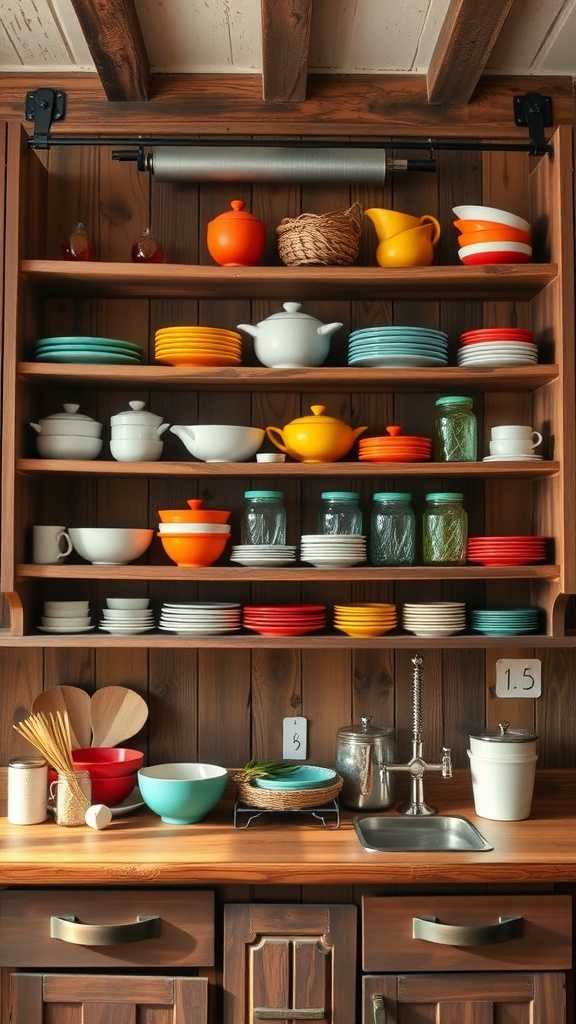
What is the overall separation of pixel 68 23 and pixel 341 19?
642 mm

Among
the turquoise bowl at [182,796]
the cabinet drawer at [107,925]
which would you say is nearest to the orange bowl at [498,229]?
the turquoise bowl at [182,796]

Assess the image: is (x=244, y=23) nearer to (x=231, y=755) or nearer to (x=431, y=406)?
(x=431, y=406)

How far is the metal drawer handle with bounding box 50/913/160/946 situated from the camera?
6.53 feet

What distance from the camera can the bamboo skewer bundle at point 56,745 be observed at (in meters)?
2.26

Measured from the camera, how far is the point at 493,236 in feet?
8.00

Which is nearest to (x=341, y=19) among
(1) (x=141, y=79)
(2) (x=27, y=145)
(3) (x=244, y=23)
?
(3) (x=244, y=23)

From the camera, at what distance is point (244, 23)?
236cm

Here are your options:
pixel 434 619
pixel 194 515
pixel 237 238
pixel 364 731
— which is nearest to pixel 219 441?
pixel 194 515

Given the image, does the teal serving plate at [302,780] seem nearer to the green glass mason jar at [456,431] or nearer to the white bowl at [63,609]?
the white bowl at [63,609]

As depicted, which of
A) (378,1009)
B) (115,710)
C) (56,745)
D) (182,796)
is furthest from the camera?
(115,710)

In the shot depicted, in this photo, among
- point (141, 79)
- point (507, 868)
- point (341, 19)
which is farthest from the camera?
point (141, 79)

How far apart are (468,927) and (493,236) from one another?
1561mm

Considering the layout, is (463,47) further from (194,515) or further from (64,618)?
(64,618)

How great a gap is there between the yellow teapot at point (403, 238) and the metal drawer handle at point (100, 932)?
1593mm
